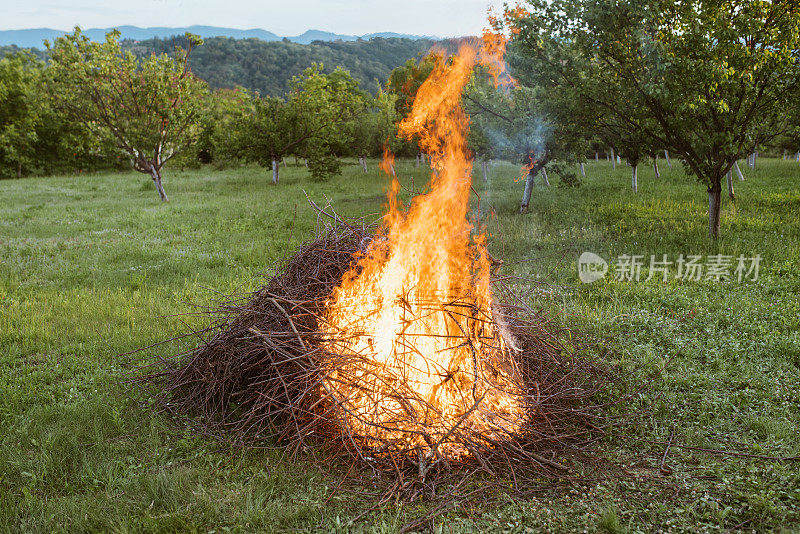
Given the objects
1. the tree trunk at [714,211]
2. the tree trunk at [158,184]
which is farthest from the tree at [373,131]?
the tree trunk at [714,211]

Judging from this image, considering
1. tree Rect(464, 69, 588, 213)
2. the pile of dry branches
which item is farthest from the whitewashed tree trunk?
the pile of dry branches

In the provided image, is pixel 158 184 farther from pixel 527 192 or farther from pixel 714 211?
pixel 714 211

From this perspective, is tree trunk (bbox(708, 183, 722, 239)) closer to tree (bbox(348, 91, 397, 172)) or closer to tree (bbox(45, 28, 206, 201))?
tree (bbox(45, 28, 206, 201))

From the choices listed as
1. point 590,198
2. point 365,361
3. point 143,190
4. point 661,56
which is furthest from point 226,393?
point 143,190

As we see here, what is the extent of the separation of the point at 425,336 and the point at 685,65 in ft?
29.3

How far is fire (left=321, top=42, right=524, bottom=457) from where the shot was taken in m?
4.41

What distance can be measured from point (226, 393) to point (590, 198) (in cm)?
1655

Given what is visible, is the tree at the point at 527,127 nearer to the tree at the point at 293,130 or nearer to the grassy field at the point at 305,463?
the grassy field at the point at 305,463

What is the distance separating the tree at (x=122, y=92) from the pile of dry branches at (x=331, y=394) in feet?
59.2

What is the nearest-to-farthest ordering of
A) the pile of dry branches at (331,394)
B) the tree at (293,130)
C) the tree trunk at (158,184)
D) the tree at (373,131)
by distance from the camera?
the pile of dry branches at (331,394) < the tree trunk at (158,184) < the tree at (293,130) < the tree at (373,131)

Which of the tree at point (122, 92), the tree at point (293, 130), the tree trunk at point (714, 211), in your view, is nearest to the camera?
the tree trunk at point (714, 211)

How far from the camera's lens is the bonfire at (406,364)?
14.2 ft

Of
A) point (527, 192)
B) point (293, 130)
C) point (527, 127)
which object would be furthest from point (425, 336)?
point (293, 130)

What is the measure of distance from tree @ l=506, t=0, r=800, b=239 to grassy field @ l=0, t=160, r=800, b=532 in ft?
7.76
